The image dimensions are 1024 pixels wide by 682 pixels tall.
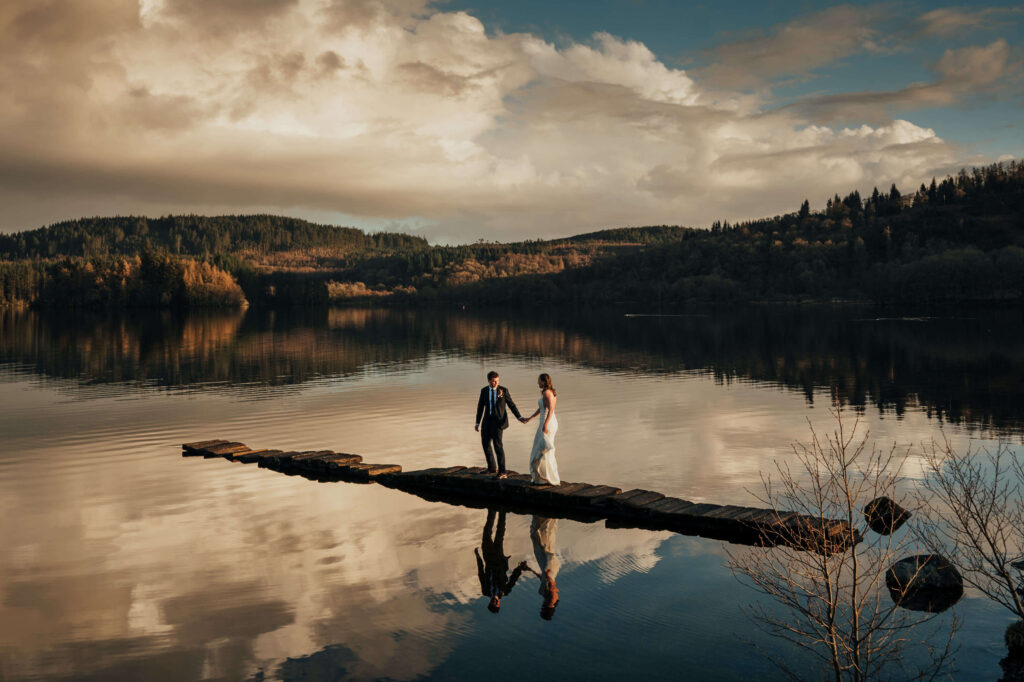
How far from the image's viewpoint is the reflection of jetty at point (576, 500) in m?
19.1

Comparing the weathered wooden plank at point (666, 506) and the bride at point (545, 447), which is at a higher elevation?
the bride at point (545, 447)

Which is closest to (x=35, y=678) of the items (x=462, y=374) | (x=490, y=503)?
(x=490, y=503)

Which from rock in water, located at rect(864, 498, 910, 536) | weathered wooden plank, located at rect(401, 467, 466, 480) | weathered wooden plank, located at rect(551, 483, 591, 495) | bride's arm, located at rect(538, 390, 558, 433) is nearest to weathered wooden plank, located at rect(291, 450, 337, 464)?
weathered wooden plank, located at rect(401, 467, 466, 480)

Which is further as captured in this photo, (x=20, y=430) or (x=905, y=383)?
(x=905, y=383)

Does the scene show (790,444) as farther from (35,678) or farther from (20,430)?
(20,430)

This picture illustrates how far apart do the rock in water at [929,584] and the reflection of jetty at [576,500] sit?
1421 mm

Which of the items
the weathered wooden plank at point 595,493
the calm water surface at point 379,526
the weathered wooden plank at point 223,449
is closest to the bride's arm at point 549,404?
the weathered wooden plank at point 595,493

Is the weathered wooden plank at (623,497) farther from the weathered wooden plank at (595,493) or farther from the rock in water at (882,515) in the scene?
the rock in water at (882,515)

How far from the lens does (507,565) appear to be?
18.0 meters

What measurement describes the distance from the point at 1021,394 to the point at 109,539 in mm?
50100

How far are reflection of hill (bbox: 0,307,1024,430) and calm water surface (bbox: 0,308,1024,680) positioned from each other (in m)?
0.76

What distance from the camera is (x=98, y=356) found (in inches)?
3150

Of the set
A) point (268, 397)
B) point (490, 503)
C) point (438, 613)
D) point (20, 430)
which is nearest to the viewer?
point (438, 613)

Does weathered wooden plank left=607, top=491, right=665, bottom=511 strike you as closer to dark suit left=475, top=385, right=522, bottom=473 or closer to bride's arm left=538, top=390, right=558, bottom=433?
bride's arm left=538, top=390, right=558, bottom=433
